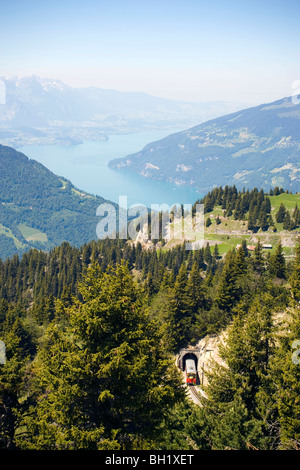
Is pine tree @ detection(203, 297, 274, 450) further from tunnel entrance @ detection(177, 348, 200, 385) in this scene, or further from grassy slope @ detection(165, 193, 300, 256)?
grassy slope @ detection(165, 193, 300, 256)

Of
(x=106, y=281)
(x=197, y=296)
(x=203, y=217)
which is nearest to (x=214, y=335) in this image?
(x=197, y=296)

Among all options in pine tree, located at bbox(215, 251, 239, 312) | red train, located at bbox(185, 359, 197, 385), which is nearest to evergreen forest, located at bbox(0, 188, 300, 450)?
red train, located at bbox(185, 359, 197, 385)

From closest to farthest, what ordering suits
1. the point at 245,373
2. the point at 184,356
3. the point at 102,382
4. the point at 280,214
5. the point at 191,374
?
the point at 102,382, the point at 245,373, the point at 191,374, the point at 184,356, the point at 280,214

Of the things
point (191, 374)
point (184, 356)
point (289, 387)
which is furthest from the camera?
point (184, 356)

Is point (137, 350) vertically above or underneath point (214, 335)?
above

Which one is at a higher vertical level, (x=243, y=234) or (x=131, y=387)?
(x=243, y=234)

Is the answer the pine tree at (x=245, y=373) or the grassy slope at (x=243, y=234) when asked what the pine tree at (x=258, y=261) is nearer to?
the pine tree at (x=245, y=373)

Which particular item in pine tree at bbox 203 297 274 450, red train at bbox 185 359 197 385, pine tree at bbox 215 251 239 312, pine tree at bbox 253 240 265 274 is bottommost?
red train at bbox 185 359 197 385

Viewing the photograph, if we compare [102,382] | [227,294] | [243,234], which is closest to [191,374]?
[227,294]

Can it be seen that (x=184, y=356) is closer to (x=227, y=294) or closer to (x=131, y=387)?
(x=227, y=294)

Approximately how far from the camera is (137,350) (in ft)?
56.0

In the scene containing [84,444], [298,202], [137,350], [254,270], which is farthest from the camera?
[298,202]

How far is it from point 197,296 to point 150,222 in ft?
337
